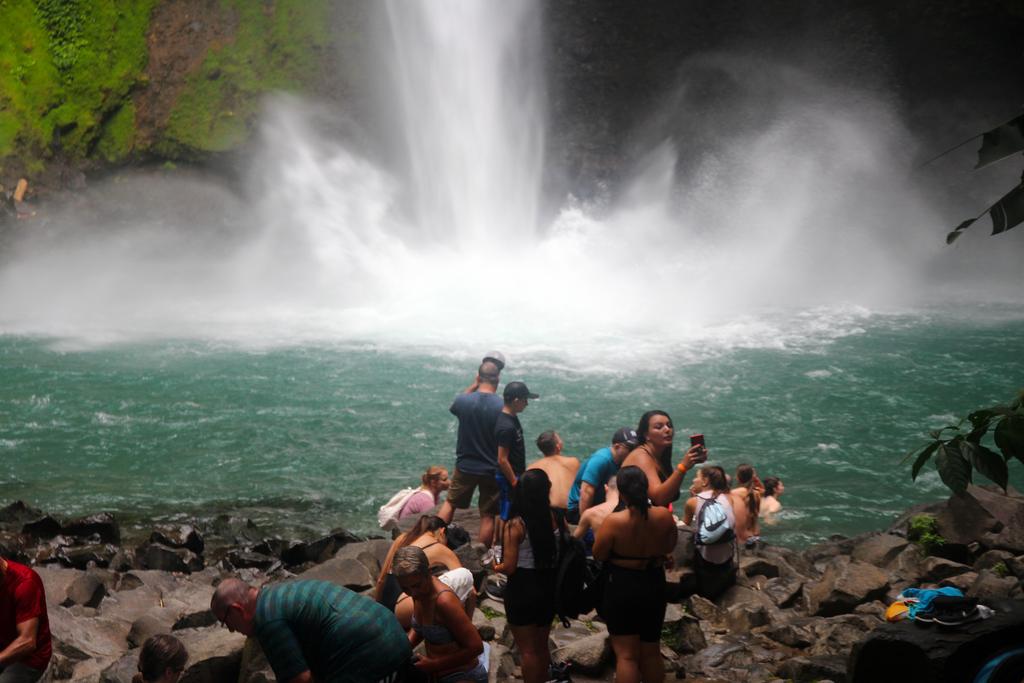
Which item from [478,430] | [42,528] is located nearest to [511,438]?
[478,430]

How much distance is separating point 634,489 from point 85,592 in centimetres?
558

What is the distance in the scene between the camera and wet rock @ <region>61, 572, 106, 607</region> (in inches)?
337

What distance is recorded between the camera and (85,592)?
338 inches

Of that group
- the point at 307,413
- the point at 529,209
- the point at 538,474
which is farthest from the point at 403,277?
the point at 538,474

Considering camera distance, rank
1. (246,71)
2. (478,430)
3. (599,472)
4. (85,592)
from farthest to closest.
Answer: (246,71) → (478,430) → (85,592) → (599,472)

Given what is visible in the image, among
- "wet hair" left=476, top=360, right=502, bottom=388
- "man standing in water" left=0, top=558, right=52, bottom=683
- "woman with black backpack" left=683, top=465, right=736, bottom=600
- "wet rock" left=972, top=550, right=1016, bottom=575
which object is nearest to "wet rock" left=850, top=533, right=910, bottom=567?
"wet rock" left=972, top=550, right=1016, bottom=575

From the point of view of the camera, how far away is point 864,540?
10.3 m

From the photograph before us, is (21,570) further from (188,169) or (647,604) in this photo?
(188,169)

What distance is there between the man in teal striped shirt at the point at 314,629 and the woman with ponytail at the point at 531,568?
1367mm

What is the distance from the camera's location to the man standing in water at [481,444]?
9.23 meters

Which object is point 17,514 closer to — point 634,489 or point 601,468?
point 601,468

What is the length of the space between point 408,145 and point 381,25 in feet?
15.8

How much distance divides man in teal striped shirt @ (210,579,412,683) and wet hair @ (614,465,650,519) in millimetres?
1792

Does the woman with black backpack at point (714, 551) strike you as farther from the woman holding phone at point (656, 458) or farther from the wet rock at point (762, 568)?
the woman holding phone at point (656, 458)
